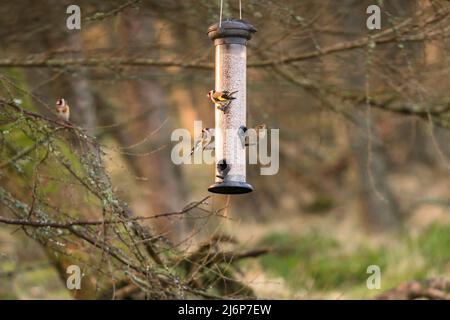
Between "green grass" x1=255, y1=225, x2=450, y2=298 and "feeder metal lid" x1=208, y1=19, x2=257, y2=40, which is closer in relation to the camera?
"feeder metal lid" x1=208, y1=19, x2=257, y2=40

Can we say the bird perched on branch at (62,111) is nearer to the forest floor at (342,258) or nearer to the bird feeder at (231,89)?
the bird feeder at (231,89)

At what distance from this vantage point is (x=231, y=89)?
24.6 feet

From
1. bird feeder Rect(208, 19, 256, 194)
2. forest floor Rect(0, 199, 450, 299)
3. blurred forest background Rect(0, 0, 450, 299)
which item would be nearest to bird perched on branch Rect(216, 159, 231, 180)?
bird feeder Rect(208, 19, 256, 194)

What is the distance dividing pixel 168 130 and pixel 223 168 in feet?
29.0

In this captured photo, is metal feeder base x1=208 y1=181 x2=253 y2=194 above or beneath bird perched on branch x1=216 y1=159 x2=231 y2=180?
beneath

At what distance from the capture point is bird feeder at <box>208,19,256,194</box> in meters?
7.38

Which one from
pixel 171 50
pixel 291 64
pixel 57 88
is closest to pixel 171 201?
pixel 57 88

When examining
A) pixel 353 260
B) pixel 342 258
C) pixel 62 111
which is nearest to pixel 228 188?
pixel 62 111

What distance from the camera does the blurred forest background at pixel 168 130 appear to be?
23.4 feet

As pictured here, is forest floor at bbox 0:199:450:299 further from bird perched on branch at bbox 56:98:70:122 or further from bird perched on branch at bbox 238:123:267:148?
bird perched on branch at bbox 56:98:70:122

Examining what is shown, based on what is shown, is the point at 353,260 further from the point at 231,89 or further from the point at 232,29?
the point at 232,29

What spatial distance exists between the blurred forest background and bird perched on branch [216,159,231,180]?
0.67 feet

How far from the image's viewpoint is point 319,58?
Answer: 9430mm
